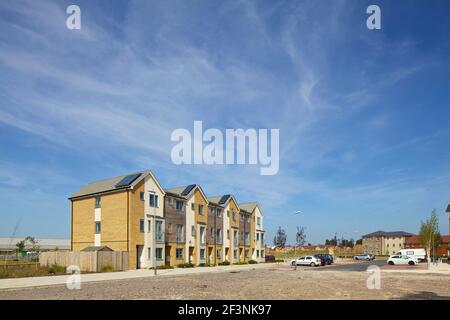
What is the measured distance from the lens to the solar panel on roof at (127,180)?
44.4m

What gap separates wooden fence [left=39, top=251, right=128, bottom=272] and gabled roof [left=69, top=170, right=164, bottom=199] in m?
6.96

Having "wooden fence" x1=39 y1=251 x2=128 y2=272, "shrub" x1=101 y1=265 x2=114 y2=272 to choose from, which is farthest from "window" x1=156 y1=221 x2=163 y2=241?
"shrub" x1=101 y1=265 x2=114 y2=272

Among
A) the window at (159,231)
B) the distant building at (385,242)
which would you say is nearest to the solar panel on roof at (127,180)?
the window at (159,231)

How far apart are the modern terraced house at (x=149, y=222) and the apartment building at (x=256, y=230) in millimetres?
8456

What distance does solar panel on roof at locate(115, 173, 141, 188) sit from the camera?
4437 centimetres

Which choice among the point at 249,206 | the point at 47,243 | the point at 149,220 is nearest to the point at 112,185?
the point at 149,220

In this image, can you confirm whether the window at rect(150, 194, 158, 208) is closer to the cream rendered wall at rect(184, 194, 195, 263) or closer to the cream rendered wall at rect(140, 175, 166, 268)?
the cream rendered wall at rect(140, 175, 166, 268)

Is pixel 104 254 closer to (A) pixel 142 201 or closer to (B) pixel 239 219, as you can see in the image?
(A) pixel 142 201

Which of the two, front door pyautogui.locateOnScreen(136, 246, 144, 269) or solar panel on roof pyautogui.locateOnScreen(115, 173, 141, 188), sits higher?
solar panel on roof pyautogui.locateOnScreen(115, 173, 141, 188)

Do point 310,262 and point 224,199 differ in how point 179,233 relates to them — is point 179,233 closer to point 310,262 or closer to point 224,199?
point 224,199

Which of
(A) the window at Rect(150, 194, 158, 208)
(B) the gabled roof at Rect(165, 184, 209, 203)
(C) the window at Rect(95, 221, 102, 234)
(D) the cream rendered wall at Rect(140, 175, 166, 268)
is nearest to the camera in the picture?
(D) the cream rendered wall at Rect(140, 175, 166, 268)

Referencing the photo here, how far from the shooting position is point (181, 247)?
52.3 meters

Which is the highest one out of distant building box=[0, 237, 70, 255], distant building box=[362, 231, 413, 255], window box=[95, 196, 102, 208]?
window box=[95, 196, 102, 208]

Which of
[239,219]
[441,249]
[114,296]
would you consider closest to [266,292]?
[114,296]
